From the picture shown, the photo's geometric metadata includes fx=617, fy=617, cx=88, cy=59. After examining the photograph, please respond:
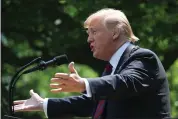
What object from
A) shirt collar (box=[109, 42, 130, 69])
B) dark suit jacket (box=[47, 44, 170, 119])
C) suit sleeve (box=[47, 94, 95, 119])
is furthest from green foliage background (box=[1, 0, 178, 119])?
dark suit jacket (box=[47, 44, 170, 119])

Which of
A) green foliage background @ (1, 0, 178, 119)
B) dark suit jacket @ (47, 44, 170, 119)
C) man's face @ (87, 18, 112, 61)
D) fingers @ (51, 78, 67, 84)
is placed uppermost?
man's face @ (87, 18, 112, 61)

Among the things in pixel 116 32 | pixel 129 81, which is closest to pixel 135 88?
pixel 129 81

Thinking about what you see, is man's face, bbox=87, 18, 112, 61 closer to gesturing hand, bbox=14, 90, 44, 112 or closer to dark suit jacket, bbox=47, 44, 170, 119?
dark suit jacket, bbox=47, 44, 170, 119

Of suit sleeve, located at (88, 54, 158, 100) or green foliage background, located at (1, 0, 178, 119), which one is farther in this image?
green foliage background, located at (1, 0, 178, 119)

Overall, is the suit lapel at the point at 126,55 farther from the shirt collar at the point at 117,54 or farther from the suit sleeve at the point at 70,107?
the suit sleeve at the point at 70,107

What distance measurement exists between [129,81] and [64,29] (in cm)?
476

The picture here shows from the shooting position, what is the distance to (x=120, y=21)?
3.54m

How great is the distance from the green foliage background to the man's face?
3.28 metres

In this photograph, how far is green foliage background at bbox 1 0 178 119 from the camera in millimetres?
7195

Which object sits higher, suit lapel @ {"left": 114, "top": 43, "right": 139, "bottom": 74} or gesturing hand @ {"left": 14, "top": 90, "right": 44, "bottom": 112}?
suit lapel @ {"left": 114, "top": 43, "right": 139, "bottom": 74}

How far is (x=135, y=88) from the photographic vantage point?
3.19 metres

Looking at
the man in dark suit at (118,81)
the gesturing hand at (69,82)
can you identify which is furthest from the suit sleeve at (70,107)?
the gesturing hand at (69,82)

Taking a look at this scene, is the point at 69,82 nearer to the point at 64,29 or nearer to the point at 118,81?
A: the point at 118,81

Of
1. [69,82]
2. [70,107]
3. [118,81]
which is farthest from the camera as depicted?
[70,107]
